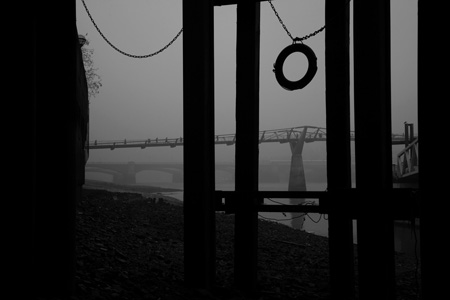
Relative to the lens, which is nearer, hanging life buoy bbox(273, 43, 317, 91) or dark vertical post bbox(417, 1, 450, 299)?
dark vertical post bbox(417, 1, 450, 299)

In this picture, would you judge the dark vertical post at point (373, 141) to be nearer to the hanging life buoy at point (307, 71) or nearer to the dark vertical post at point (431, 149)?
the dark vertical post at point (431, 149)

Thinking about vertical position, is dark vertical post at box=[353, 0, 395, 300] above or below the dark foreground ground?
above

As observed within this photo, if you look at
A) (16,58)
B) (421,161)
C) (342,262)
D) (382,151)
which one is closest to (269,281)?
(342,262)

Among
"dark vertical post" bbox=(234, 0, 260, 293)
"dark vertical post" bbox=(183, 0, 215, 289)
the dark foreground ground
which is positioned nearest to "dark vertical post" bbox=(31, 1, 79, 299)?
the dark foreground ground

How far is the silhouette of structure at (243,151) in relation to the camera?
2.78 m

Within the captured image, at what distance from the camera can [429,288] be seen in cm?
270

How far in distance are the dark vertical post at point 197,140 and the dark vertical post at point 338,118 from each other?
1.55m

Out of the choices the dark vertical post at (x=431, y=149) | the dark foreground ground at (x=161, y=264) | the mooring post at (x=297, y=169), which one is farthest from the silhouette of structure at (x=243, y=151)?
the mooring post at (x=297, y=169)

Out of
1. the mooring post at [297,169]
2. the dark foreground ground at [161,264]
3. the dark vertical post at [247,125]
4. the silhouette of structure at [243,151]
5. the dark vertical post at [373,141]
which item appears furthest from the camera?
the mooring post at [297,169]

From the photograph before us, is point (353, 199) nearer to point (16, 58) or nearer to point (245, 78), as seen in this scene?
point (245, 78)

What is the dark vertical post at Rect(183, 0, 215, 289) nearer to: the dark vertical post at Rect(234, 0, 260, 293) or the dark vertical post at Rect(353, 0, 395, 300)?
the dark vertical post at Rect(234, 0, 260, 293)

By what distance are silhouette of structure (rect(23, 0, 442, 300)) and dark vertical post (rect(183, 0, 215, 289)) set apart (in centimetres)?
1

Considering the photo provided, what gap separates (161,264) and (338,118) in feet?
10.2

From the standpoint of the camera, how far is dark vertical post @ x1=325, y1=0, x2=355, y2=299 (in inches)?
173
